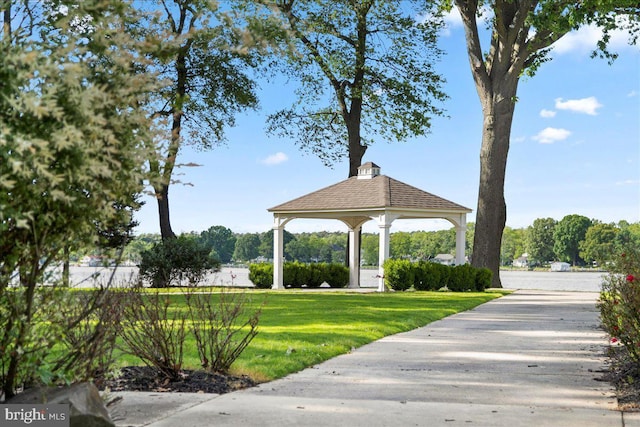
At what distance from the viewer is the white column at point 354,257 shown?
30.3 meters

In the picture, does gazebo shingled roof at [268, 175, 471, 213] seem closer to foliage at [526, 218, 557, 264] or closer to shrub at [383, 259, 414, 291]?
shrub at [383, 259, 414, 291]

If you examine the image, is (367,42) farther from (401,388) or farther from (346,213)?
(401,388)

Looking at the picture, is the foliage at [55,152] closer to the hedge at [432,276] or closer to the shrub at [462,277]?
the hedge at [432,276]

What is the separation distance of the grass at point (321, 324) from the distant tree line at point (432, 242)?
17.6 metres

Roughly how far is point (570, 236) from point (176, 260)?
109 meters

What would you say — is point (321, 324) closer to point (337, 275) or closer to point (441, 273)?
point (441, 273)

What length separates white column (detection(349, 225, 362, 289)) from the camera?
3027cm

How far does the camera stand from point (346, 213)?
27.3 meters

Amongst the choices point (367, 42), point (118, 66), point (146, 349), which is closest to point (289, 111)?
point (367, 42)

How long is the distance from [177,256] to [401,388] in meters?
21.2

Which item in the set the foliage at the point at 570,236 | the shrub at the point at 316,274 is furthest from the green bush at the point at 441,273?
the foliage at the point at 570,236

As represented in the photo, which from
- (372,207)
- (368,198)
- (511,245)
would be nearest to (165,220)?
(368,198)

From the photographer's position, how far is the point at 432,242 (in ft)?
345

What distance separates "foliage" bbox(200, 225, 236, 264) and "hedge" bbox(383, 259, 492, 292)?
128 feet
